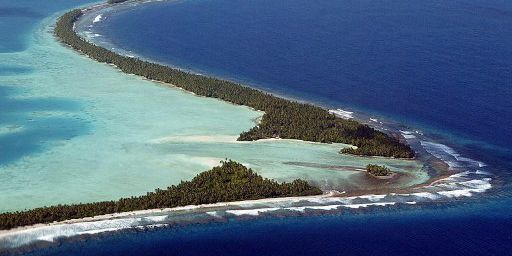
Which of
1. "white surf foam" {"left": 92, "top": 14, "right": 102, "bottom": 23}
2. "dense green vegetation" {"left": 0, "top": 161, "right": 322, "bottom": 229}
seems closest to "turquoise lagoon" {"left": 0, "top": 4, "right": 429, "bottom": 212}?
"dense green vegetation" {"left": 0, "top": 161, "right": 322, "bottom": 229}

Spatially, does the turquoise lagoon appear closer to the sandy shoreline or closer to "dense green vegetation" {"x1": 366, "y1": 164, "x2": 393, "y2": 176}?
"dense green vegetation" {"x1": 366, "y1": 164, "x2": 393, "y2": 176}

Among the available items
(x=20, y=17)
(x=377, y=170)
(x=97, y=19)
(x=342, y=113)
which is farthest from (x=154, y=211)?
(x=20, y=17)

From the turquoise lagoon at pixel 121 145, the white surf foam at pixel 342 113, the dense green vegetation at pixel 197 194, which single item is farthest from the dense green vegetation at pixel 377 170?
the white surf foam at pixel 342 113

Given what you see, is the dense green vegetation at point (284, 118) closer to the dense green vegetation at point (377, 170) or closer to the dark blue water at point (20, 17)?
the dense green vegetation at point (377, 170)

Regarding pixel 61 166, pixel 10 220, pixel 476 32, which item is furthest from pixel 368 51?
pixel 10 220

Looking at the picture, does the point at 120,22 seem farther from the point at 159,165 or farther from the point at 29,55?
the point at 159,165

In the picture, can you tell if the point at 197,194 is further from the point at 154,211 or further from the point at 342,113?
the point at 342,113
